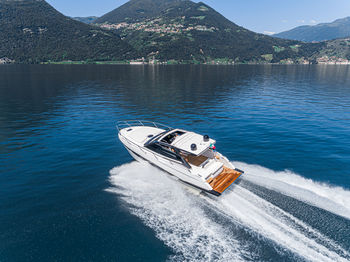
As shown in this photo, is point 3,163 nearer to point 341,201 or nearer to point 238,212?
point 238,212

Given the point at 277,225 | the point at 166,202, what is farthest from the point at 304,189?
the point at 166,202

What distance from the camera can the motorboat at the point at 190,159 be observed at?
1291 centimetres

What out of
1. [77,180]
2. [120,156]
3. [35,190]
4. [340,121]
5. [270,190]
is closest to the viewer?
[270,190]

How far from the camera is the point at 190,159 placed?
1512 centimetres

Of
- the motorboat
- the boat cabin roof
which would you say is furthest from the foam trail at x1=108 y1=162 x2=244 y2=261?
the boat cabin roof

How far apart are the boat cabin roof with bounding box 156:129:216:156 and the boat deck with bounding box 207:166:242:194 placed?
84.3 inches

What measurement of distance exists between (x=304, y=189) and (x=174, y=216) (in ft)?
29.1

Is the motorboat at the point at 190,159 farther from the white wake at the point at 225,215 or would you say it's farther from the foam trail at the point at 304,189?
the foam trail at the point at 304,189

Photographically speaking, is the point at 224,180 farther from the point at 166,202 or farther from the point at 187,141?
the point at 166,202

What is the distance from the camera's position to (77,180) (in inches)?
589

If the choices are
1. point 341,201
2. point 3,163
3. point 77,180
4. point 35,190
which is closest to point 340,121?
point 341,201

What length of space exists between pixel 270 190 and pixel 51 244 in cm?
1285

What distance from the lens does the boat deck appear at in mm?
12395

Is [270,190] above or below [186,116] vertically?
below
